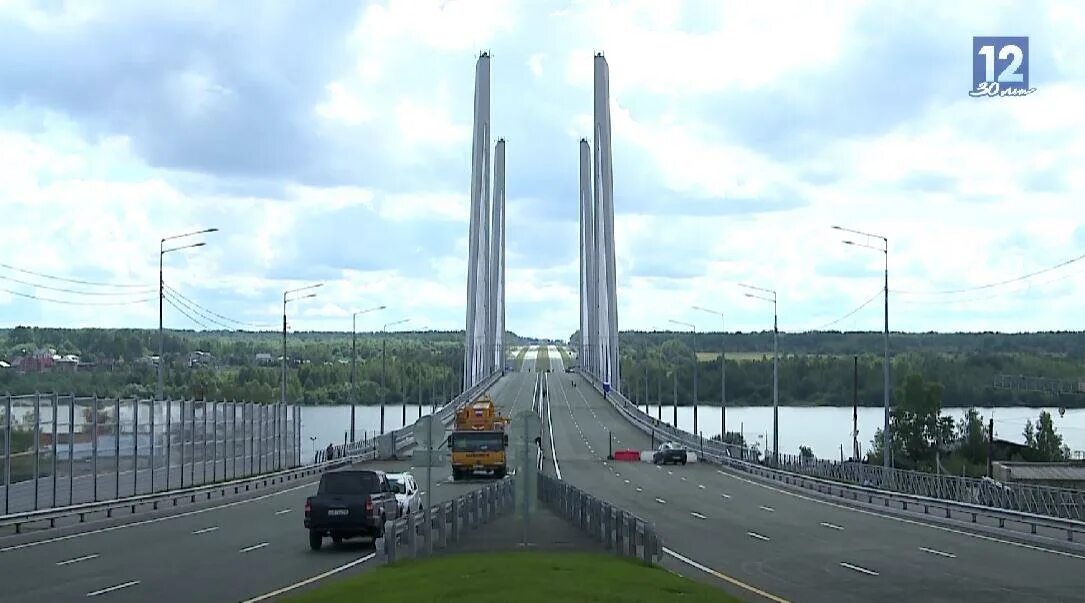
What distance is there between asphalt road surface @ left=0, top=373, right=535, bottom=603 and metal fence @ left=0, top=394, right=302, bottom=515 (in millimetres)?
1761

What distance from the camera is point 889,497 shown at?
51125 millimetres

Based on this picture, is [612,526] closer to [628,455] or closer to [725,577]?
[725,577]

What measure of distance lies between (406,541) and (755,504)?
28.0m

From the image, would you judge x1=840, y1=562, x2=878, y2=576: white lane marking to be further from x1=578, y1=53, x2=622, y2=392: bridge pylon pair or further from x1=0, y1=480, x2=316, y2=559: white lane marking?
x1=578, y1=53, x2=622, y2=392: bridge pylon pair

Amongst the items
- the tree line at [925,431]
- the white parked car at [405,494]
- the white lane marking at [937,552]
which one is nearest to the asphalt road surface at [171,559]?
the white parked car at [405,494]

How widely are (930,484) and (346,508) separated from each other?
31271mm

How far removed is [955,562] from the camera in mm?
30016

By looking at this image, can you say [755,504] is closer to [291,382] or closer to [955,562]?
[955,562]

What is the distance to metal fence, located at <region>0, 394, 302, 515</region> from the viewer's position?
39781mm

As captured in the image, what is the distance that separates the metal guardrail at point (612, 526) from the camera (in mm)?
25688

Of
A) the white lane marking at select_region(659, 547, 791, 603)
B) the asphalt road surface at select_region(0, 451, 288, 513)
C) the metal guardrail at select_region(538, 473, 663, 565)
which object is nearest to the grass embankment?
the metal guardrail at select_region(538, 473, 663, 565)

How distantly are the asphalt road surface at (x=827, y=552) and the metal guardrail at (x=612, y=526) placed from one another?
0.96 metres

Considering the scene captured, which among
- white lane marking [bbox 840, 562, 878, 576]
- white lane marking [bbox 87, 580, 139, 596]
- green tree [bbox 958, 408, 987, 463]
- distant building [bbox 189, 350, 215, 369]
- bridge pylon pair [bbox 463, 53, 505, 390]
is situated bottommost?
green tree [bbox 958, 408, 987, 463]

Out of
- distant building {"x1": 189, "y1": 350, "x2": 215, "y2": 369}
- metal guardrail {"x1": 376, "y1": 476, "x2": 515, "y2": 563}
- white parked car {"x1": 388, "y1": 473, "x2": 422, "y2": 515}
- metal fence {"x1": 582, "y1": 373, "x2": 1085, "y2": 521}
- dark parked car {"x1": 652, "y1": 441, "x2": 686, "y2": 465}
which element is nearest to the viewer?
metal guardrail {"x1": 376, "y1": 476, "x2": 515, "y2": 563}
